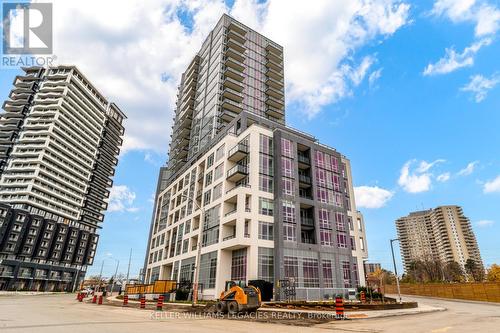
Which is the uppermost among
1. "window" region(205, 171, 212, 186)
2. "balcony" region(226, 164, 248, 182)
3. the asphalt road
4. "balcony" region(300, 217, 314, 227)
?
"window" region(205, 171, 212, 186)

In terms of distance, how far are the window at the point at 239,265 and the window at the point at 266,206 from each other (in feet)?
19.9

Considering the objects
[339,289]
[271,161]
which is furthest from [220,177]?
[339,289]

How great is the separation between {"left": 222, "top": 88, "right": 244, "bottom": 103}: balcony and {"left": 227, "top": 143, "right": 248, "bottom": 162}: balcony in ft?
71.7

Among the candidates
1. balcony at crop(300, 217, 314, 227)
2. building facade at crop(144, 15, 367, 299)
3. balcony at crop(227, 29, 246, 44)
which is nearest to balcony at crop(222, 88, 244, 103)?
building facade at crop(144, 15, 367, 299)

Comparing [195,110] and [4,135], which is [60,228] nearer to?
[4,135]

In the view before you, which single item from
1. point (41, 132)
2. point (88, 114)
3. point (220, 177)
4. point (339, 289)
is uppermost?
point (88, 114)

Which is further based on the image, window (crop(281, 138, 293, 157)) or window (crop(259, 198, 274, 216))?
window (crop(281, 138, 293, 157))

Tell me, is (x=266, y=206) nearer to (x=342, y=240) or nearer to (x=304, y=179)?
(x=304, y=179)

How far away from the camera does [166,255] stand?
6569 cm

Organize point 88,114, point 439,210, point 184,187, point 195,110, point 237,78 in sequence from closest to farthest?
point 184,187 < point 237,78 < point 195,110 < point 88,114 < point 439,210

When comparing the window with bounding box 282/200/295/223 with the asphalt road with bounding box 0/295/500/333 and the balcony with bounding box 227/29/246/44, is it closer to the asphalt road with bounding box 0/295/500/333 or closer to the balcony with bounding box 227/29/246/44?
the asphalt road with bounding box 0/295/500/333

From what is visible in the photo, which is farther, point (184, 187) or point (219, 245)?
point (184, 187)

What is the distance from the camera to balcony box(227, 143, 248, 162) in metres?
46.8

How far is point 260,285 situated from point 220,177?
2044 cm
